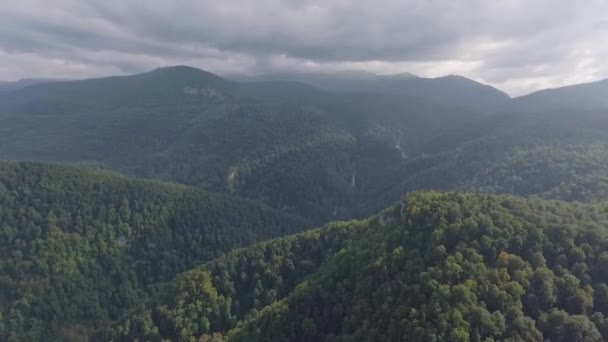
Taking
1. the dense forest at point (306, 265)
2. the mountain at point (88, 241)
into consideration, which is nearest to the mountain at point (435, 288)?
the dense forest at point (306, 265)

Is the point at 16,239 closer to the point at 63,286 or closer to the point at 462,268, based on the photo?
the point at 63,286

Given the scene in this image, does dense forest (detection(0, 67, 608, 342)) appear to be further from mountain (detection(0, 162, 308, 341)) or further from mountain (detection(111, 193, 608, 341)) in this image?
mountain (detection(0, 162, 308, 341))

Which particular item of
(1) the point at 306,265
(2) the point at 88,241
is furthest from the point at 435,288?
(2) the point at 88,241

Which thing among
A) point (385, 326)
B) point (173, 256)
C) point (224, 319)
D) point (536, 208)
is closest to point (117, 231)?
point (173, 256)

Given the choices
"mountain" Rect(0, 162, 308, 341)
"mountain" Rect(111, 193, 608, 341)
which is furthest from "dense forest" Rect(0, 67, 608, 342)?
"mountain" Rect(0, 162, 308, 341)

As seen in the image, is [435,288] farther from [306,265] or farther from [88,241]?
[88,241]

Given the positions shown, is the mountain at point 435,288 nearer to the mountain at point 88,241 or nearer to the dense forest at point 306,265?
the dense forest at point 306,265
